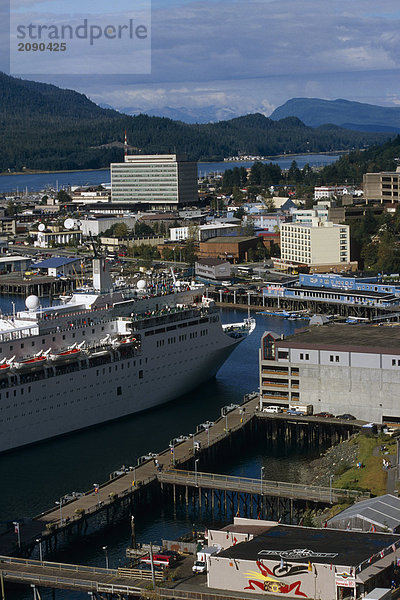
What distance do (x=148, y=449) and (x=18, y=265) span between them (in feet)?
156

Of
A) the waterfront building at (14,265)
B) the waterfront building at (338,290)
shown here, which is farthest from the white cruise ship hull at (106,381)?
the waterfront building at (14,265)

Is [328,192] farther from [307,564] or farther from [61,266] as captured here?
[307,564]

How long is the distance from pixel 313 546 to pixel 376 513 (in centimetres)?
305

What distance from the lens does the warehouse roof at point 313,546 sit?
18125mm

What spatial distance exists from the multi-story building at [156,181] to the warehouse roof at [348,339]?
73852 mm

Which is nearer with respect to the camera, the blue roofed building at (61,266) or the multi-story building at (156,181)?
the blue roofed building at (61,266)

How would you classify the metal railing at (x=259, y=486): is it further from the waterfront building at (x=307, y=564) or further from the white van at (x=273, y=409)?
the white van at (x=273, y=409)

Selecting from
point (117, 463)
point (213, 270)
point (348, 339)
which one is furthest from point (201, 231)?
point (117, 463)

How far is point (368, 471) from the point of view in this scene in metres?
26.6

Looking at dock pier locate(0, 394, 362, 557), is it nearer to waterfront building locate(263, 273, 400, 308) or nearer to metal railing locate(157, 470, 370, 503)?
metal railing locate(157, 470, 370, 503)

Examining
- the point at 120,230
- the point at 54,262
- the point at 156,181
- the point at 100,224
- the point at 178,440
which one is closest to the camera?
the point at 178,440

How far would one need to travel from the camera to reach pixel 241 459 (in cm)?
3022

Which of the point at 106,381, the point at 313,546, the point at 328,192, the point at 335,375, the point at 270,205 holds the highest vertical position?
the point at 328,192

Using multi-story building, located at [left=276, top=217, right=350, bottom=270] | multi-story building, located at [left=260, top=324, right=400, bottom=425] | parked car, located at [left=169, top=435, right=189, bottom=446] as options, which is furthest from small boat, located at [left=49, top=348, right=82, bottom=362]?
multi-story building, located at [left=276, top=217, right=350, bottom=270]
